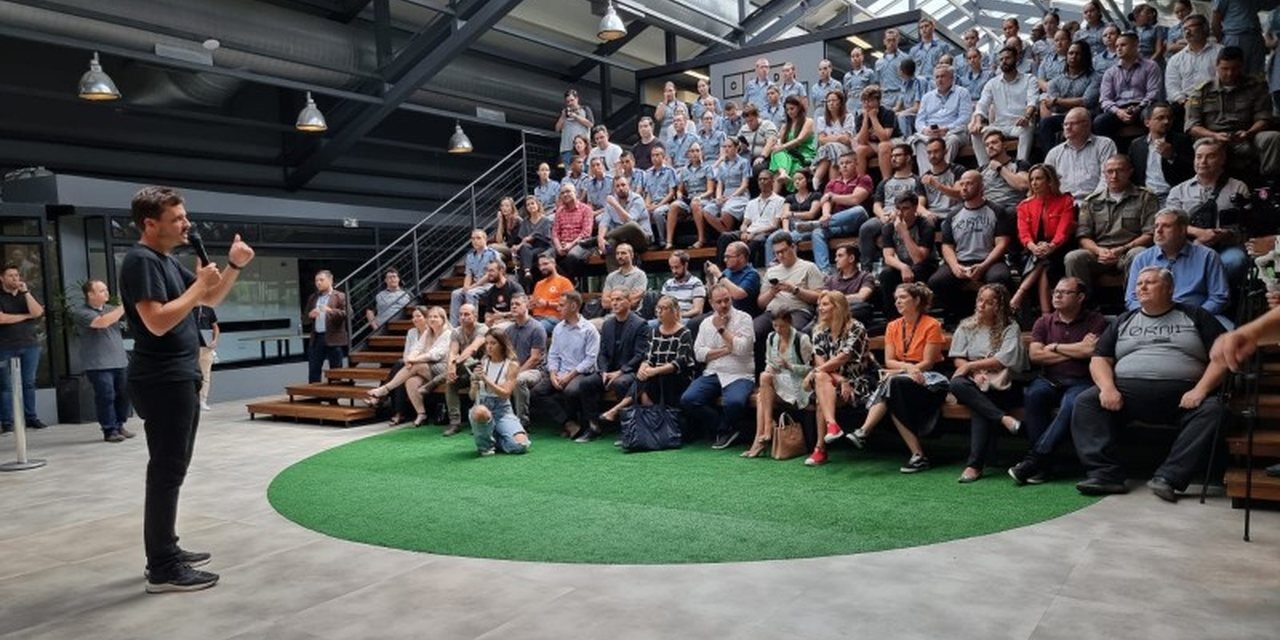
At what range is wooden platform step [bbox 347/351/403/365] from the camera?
9820mm

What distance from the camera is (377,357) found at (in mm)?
9930

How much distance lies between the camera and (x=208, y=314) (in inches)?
417

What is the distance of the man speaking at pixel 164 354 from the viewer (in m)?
3.46

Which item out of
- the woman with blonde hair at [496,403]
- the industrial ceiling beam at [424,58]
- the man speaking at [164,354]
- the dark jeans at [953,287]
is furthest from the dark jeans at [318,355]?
the dark jeans at [953,287]

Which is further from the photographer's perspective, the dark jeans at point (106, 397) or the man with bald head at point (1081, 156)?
the dark jeans at point (106, 397)

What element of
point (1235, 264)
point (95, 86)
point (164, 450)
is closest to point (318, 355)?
point (95, 86)

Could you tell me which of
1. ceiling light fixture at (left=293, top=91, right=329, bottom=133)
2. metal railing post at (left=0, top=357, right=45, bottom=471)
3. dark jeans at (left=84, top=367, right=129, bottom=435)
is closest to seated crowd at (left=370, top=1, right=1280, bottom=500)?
dark jeans at (left=84, top=367, right=129, bottom=435)

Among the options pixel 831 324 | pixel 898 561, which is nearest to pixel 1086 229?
pixel 831 324

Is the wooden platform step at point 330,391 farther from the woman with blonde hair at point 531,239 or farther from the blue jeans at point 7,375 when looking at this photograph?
the blue jeans at point 7,375

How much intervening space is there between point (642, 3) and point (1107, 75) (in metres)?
7.72

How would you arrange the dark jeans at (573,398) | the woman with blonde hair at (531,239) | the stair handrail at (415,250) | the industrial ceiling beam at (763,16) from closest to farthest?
the dark jeans at (573,398)
the woman with blonde hair at (531,239)
the stair handrail at (415,250)
the industrial ceiling beam at (763,16)

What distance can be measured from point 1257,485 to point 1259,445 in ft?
1.30

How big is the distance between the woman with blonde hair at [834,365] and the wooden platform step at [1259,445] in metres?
2.16

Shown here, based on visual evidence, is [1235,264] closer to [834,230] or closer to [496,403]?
[834,230]
